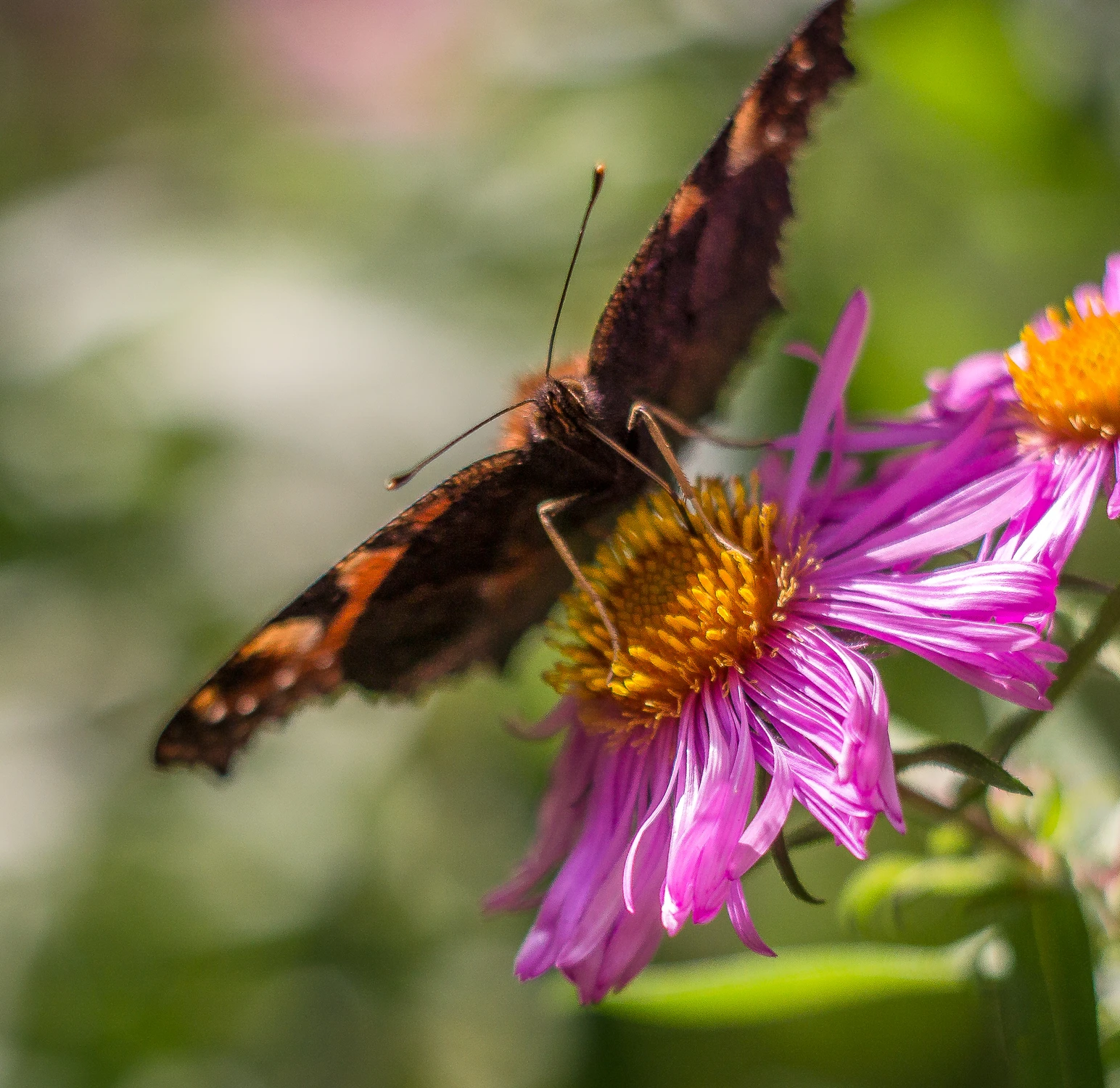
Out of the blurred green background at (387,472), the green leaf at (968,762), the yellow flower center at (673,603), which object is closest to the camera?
the green leaf at (968,762)

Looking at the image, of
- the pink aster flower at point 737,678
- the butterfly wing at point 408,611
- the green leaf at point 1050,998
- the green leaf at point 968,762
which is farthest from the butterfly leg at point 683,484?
the green leaf at point 1050,998

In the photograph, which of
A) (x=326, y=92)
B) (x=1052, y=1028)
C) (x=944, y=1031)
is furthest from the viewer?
(x=326, y=92)

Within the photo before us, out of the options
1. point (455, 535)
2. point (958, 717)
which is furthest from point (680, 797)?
point (958, 717)

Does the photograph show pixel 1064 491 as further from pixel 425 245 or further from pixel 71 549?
pixel 71 549

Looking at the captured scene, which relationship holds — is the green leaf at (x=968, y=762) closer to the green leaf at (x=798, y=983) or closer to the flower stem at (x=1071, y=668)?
the flower stem at (x=1071, y=668)

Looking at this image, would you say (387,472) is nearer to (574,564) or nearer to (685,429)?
(685,429)
